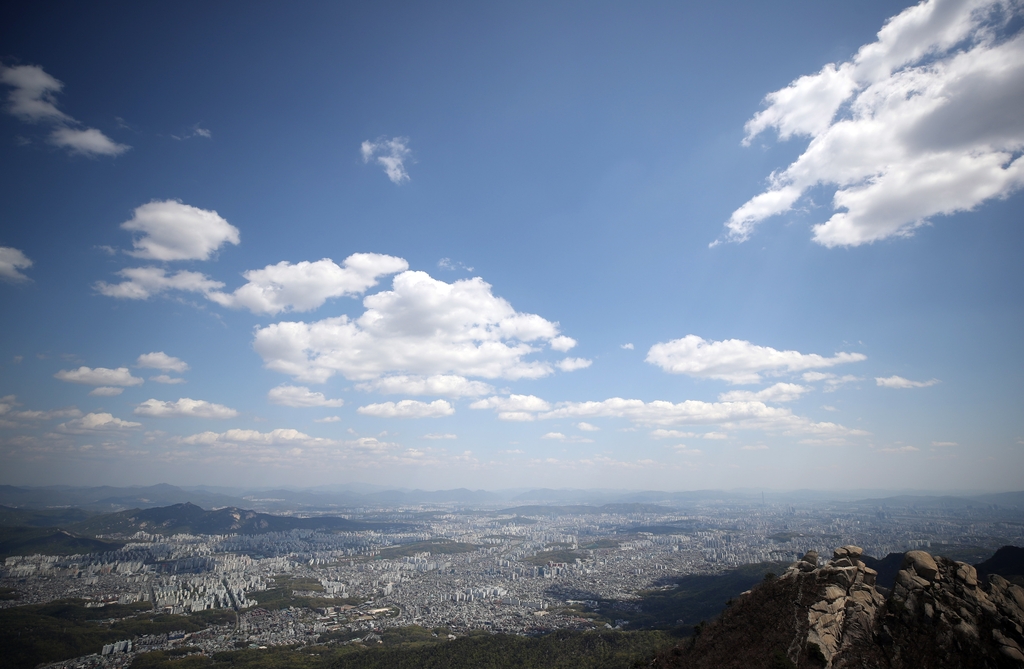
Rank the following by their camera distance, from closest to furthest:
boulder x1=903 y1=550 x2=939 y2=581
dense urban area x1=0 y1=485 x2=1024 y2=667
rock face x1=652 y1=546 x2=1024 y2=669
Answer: rock face x1=652 y1=546 x2=1024 y2=669 < boulder x1=903 y1=550 x2=939 y2=581 < dense urban area x1=0 y1=485 x2=1024 y2=667

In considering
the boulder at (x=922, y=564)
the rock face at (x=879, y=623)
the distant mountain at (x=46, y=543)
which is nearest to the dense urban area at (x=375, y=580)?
the distant mountain at (x=46, y=543)

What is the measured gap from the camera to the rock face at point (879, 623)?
18750mm

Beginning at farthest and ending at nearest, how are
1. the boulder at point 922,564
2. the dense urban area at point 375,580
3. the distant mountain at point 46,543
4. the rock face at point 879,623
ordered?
the distant mountain at point 46,543
the dense urban area at point 375,580
the boulder at point 922,564
the rock face at point 879,623

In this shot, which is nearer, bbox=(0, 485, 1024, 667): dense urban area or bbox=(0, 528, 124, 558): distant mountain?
bbox=(0, 485, 1024, 667): dense urban area

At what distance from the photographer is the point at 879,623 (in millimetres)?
20609

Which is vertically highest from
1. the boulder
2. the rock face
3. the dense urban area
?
the boulder

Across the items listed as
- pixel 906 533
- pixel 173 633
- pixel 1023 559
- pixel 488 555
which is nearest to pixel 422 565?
pixel 488 555

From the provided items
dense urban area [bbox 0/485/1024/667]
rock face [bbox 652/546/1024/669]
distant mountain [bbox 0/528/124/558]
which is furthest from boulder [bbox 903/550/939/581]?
distant mountain [bbox 0/528/124/558]

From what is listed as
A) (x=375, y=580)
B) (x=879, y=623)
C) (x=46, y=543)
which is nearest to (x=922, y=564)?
(x=879, y=623)

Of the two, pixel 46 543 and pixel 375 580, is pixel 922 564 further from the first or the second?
pixel 46 543

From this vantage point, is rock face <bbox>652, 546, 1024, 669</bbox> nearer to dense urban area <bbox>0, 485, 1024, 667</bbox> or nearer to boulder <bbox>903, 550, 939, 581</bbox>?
boulder <bbox>903, 550, 939, 581</bbox>

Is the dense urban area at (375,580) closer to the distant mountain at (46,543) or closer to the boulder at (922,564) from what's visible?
the distant mountain at (46,543)

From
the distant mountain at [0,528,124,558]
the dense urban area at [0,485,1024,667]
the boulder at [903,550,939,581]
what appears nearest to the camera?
the boulder at [903,550,939,581]

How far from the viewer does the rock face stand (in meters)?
18.8
